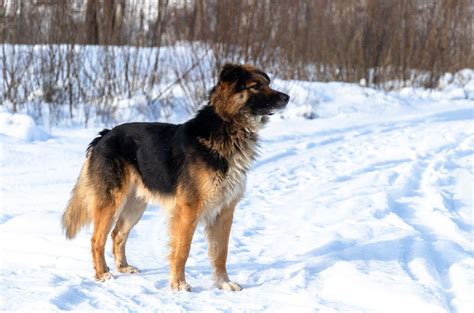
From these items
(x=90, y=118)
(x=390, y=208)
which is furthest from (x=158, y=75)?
(x=390, y=208)

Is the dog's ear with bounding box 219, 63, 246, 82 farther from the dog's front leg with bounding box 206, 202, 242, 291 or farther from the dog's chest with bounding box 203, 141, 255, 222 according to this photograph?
the dog's front leg with bounding box 206, 202, 242, 291

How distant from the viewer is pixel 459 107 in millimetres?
18625

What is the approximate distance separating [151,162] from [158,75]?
989cm

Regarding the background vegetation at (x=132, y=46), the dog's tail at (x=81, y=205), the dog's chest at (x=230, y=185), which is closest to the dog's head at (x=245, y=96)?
the dog's chest at (x=230, y=185)

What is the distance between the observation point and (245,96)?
5.12m

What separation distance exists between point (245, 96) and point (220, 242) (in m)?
1.14

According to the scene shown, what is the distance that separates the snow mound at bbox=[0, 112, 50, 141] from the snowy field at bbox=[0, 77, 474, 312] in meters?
0.02

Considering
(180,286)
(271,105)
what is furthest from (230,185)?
(180,286)

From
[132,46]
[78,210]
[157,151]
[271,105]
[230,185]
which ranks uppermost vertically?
[271,105]

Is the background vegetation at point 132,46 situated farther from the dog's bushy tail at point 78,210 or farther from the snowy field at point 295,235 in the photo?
the dog's bushy tail at point 78,210

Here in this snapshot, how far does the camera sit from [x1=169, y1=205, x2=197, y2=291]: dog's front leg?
499 cm

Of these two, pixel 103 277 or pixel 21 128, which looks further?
pixel 21 128

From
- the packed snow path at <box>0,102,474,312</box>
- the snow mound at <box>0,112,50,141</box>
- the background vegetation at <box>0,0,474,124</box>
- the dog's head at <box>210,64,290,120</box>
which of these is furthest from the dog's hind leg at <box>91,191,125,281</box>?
the background vegetation at <box>0,0,474,124</box>

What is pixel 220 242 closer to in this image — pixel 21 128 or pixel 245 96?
pixel 245 96
